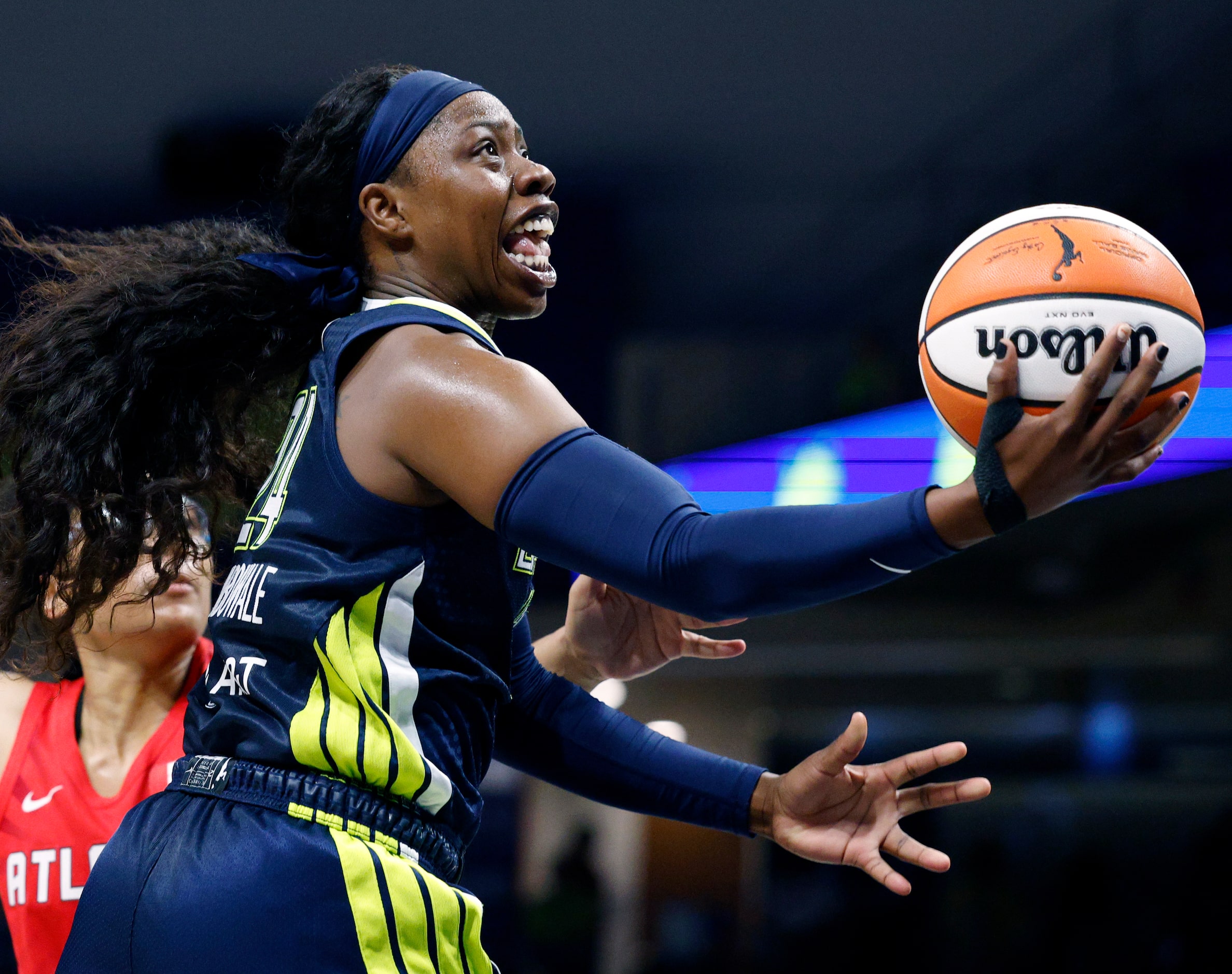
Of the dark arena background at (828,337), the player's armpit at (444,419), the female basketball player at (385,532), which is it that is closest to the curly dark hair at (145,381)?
the female basketball player at (385,532)

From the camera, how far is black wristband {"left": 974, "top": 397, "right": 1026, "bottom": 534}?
1.22 m

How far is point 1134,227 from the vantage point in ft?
5.49

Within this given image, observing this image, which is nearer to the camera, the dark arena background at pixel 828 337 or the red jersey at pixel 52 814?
the red jersey at pixel 52 814

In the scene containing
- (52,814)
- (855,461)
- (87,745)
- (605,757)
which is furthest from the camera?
(855,461)

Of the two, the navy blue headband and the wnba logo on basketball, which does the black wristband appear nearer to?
the wnba logo on basketball

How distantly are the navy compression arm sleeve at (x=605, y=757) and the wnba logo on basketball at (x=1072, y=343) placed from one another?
0.77 meters

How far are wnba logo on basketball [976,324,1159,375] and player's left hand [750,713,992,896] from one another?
21.9 inches

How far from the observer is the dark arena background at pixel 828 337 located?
20.3 ft

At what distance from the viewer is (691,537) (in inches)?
51.4

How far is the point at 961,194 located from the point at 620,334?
7.00 feet

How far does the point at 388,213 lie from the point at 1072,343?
913mm

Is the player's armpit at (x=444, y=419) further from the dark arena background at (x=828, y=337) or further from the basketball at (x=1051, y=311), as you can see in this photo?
the dark arena background at (x=828, y=337)

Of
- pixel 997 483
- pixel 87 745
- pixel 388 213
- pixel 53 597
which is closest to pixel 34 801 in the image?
pixel 87 745

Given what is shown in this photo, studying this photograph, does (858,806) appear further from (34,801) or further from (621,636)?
(34,801)
